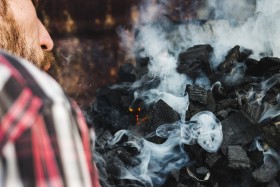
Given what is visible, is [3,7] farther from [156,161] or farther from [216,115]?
[216,115]

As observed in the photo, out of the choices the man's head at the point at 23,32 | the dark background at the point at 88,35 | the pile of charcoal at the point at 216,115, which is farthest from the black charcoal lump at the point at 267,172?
the dark background at the point at 88,35

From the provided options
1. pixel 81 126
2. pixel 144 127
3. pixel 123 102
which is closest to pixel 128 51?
pixel 123 102

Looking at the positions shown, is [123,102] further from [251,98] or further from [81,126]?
[81,126]

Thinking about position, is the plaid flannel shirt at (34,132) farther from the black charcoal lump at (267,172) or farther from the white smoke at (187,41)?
the white smoke at (187,41)

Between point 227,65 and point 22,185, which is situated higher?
point 22,185

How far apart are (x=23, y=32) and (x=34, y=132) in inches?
57.2

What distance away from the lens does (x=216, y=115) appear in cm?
318

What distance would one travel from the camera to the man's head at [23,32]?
1.86 m

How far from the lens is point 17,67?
2.79ft

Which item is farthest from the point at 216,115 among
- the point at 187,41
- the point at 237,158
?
the point at 187,41

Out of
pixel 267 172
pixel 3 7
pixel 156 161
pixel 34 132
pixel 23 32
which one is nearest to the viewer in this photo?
pixel 34 132

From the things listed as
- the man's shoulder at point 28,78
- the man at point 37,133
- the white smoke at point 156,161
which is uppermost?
the man's shoulder at point 28,78

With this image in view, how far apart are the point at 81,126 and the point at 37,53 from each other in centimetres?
156

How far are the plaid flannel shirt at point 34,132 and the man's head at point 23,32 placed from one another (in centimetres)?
108
